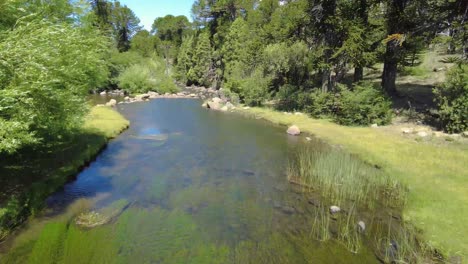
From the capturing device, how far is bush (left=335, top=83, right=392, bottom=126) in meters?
30.6

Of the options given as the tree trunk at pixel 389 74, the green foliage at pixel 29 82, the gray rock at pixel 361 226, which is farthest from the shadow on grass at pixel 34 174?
the tree trunk at pixel 389 74

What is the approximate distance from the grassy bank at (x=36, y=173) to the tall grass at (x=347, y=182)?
39.6 ft

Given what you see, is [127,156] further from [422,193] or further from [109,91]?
[109,91]

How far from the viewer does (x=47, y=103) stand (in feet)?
43.7

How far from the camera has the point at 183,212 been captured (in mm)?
14438

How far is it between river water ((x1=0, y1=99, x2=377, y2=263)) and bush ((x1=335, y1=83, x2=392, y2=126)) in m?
9.31

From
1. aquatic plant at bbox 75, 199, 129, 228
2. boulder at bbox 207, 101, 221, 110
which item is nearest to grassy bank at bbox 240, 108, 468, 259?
aquatic plant at bbox 75, 199, 129, 228

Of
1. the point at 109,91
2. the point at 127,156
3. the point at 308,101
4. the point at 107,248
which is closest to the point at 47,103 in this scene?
the point at 107,248

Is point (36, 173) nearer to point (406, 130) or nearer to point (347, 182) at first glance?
point (347, 182)

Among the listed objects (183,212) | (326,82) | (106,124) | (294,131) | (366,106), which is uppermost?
(326,82)

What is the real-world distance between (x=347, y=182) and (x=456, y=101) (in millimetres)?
13528

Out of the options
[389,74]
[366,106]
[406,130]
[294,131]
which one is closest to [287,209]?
[294,131]

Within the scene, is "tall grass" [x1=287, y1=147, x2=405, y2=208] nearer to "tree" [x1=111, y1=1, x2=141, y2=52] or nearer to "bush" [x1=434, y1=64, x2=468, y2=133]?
"bush" [x1=434, y1=64, x2=468, y2=133]

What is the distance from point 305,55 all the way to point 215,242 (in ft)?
118
